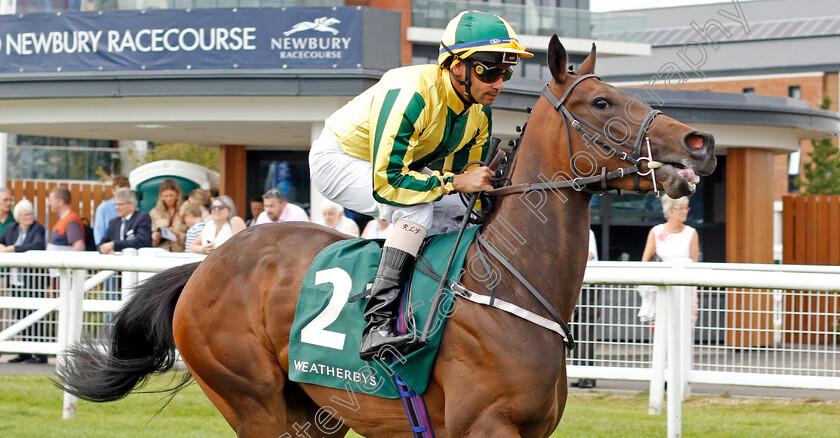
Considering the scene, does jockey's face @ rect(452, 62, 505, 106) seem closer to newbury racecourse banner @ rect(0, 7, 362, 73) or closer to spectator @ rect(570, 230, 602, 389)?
spectator @ rect(570, 230, 602, 389)

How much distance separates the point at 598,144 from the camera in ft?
10.1

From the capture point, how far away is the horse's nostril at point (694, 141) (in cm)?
290

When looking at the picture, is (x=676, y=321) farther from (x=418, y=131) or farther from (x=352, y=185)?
(x=418, y=131)

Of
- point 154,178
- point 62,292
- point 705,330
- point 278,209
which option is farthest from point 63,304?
point 154,178

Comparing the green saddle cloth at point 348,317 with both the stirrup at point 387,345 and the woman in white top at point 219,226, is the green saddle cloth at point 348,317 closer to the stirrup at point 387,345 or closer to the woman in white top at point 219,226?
the stirrup at point 387,345

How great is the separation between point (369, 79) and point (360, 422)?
7.36m

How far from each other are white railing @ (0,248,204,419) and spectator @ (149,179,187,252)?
2.72m

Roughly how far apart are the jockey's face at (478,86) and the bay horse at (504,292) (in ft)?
0.66

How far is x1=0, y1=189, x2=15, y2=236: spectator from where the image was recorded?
29.9 feet

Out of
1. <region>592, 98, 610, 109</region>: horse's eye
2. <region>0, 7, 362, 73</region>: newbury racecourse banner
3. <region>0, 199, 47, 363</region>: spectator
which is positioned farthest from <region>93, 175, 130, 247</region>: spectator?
<region>592, 98, 610, 109</region>: horse's eye

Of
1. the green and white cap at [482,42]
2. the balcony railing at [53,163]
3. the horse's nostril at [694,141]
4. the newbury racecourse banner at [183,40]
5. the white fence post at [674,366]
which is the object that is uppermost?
the newbury racecourse banner at [183,40]

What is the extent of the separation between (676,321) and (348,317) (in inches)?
99.5

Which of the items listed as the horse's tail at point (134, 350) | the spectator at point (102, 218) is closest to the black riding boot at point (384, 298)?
the horse's tail at point (134, 350)

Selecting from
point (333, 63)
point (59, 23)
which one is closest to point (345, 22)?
point (333, 63)
